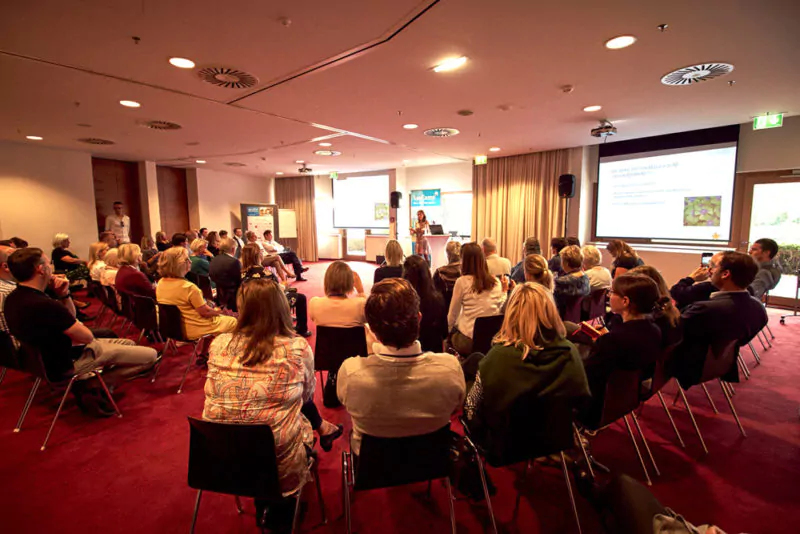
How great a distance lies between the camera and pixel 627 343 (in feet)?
6.03

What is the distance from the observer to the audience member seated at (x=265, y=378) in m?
1.48

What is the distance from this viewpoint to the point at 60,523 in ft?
6.17

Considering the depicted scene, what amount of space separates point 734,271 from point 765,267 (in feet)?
7.42

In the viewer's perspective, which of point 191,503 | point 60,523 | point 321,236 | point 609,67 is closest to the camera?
point 60,523

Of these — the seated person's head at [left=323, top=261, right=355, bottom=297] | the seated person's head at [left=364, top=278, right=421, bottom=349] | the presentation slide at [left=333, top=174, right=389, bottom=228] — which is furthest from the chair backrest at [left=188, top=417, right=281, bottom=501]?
the presentation slide at [left=333, top=174, right=389, bottom=228]

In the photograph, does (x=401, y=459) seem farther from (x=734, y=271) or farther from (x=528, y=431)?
(x=734, y=271)

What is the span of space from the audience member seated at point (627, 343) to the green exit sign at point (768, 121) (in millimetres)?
5503

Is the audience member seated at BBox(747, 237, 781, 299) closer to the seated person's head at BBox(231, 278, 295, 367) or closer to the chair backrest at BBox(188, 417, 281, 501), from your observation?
→ the seated person's head at BBox(231, 278, 295, 367)

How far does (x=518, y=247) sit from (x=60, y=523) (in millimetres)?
8804

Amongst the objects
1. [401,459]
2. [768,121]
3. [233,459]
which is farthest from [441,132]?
[233,459]

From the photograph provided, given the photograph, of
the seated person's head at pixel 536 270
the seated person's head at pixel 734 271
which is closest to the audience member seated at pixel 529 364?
the seated person's head at pixel 536 270

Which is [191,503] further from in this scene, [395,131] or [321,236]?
[321,236]

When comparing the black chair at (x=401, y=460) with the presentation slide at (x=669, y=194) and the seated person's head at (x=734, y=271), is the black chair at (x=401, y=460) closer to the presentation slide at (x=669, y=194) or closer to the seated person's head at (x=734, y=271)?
the seated person's head at (x=734, y=271)

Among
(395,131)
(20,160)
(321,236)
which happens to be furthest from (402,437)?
(321,236)
